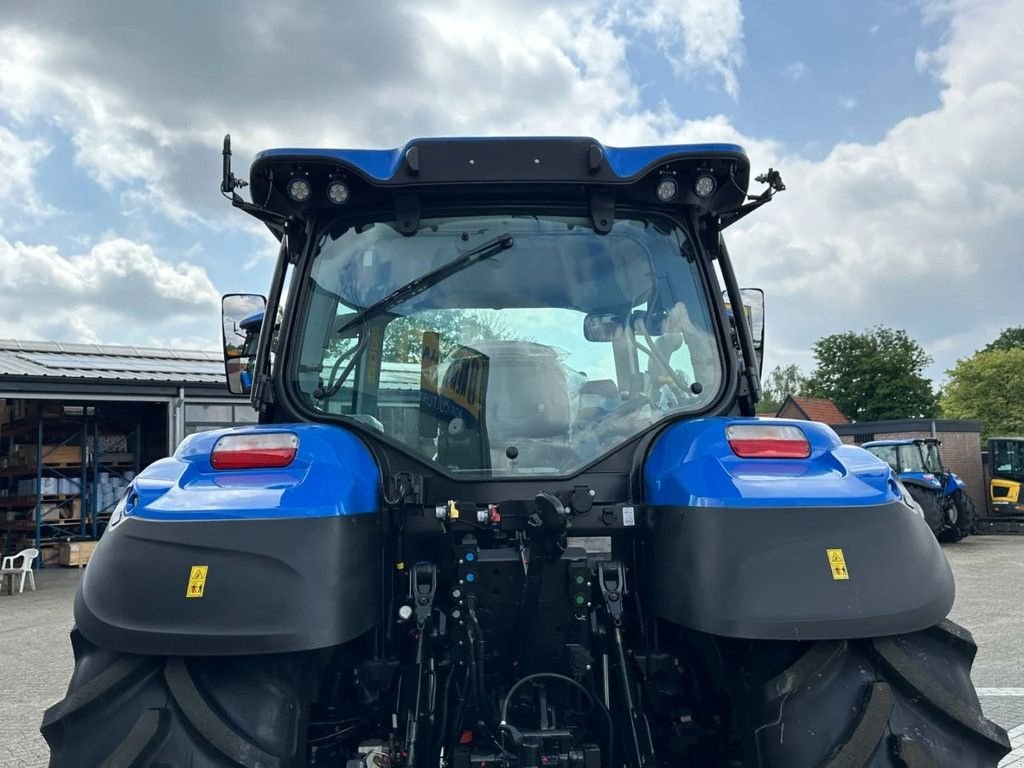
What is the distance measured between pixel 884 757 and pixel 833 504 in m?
0.56

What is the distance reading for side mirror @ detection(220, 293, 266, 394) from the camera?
10.6ft

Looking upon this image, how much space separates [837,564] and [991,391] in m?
53.8

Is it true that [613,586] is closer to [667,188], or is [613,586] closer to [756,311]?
[667,188]

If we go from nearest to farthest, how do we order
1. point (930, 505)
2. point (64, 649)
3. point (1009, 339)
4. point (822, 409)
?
point (64, 649)
point (930, 505)
point (822, 409)
point (1009, 339)

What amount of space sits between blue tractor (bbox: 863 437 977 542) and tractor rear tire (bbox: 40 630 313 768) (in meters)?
16.0

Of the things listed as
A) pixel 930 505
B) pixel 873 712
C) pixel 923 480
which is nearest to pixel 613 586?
pixel 873 712

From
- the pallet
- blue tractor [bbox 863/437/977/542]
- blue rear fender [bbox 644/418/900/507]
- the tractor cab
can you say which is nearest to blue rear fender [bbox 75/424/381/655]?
blue rear fender [bbox 644/418/900/507]

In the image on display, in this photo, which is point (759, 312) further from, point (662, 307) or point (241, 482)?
point (241, 482)

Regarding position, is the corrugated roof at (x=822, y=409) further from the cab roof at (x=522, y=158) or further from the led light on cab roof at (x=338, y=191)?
the led light on cab roof at (x=338, y=191)

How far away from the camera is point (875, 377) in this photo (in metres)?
45.6

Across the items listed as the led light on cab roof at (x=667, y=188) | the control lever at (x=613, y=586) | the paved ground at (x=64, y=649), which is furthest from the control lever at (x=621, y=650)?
the paved ground at (x=64, y=649)

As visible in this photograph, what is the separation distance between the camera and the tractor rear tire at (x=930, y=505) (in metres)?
17.4

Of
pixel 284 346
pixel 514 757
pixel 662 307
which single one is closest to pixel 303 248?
pixel 284 346

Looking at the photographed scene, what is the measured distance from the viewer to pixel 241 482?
2113mm
